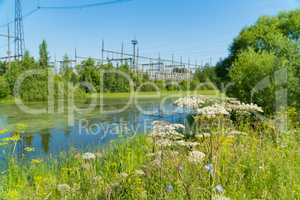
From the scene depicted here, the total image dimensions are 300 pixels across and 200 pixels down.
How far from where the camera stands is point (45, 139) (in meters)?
7.78

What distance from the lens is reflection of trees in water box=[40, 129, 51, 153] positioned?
22.2 ft

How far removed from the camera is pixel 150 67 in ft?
108

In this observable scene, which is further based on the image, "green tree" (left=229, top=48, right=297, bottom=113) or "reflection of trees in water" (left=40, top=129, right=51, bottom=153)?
"reflection of trees in water" (left=40, top=129, right=51, bottom=153)

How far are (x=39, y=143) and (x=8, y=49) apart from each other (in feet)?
59.1

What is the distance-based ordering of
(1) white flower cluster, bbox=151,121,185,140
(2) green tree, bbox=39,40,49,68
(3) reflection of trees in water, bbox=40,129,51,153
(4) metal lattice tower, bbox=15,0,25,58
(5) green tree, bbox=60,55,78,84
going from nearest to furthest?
(1) white flower cluster, bbox=151,121,185,140 < (3) reflection of trees in water, bbox=40,129,51,153 < (4) metal lattice tower, bbox=15,0,25,58 < (2) green tree, bbox=39,40,49,68 < (5) green tree, bbox=60,55,78,84

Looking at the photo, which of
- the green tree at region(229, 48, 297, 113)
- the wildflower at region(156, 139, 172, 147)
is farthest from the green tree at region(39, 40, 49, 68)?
the wildflower at region(156, 139, 172, 147)

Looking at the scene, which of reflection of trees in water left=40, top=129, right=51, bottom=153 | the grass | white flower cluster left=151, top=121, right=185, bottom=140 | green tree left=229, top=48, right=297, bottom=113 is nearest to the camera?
the grass

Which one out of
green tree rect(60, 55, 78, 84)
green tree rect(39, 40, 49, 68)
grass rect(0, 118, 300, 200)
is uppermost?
green tree rect(39, 40, 49, 68)

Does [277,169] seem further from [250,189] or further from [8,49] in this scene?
[8,49]

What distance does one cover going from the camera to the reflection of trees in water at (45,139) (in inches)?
266

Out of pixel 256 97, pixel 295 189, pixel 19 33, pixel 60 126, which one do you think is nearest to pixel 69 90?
pixel 19 33

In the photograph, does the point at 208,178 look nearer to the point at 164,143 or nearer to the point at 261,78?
the point at 164,143

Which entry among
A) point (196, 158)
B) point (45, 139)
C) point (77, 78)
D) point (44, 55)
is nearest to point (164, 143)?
point (196, 158)

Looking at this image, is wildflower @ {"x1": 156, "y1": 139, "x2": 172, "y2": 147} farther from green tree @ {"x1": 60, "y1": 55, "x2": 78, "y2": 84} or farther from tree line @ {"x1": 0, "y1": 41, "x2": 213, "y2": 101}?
green tree @ {"x1": 60, "y1": 55, "x2": 78, "y2": 84}
